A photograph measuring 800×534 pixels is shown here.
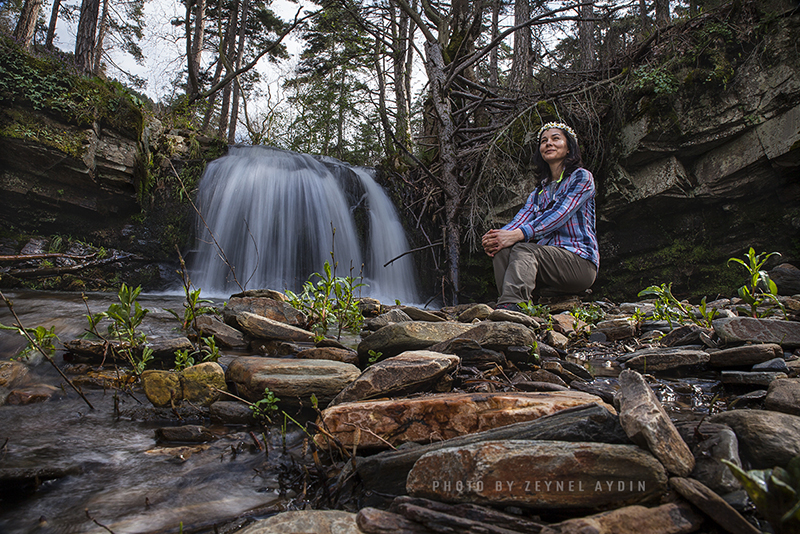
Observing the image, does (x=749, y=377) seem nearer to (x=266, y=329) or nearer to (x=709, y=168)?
(x=266, y=329)

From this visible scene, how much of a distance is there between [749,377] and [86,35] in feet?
43.4

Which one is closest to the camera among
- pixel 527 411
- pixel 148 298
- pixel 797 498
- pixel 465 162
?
pixel 797 498

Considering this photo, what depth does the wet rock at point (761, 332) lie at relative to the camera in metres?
2.20

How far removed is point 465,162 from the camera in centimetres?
693

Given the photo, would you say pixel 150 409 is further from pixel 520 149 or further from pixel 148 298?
pixel 520 149

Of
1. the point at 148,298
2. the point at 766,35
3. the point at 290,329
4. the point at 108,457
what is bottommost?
the point at 108,457

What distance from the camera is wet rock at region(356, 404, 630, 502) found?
3.41 ft

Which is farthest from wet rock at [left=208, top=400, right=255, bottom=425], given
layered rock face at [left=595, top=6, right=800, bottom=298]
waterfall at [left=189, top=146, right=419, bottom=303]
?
layered rock face at [left=595, top=6, right=800, bottom=298]

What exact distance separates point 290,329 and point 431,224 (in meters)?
6.22

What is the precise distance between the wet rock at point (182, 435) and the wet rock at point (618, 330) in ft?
9.40

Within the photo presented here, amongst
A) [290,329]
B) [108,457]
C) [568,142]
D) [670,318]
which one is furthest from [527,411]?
[568,142]

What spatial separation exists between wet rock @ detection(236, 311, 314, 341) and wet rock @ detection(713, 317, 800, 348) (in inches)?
103

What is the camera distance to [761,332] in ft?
7.36

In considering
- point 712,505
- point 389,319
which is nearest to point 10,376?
point 389,319
